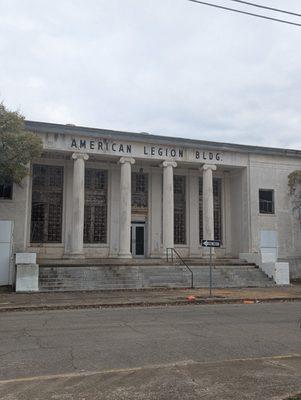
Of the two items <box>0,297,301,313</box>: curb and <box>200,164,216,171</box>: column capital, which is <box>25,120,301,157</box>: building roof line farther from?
<box>0,297,301,313</box>: curb

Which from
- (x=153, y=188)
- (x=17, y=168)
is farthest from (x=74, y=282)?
(x=153, y=188)

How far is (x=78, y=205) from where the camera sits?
1116 inches

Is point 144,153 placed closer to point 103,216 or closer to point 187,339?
point 103,216

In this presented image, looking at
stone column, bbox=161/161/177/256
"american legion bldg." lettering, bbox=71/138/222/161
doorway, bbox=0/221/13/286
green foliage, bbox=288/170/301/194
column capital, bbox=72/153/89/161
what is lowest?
doorway, bbox=0/221/13/286

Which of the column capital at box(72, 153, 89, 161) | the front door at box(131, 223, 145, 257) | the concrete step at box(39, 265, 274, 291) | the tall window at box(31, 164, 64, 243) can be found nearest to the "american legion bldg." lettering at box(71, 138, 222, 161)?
the column capital at box(72, 153, 89, 161)

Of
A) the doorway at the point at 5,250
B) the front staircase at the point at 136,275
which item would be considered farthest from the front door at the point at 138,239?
the doorway at the point at 5,250

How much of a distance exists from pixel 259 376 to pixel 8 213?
22494 millimetres

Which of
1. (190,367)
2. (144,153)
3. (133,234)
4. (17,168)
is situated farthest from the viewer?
(133,234)

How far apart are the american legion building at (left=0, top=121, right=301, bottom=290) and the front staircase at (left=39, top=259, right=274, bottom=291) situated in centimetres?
204

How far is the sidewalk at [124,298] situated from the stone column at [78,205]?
6084mm

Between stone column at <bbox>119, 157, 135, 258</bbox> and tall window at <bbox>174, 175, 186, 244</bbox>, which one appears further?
tall window at <bbox>174, 175, 186, 244</bbox>

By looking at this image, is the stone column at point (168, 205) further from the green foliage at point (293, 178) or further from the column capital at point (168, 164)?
the green foliage at point (293, 178)

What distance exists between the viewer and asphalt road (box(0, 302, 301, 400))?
20.1 feet

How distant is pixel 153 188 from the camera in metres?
33.1
